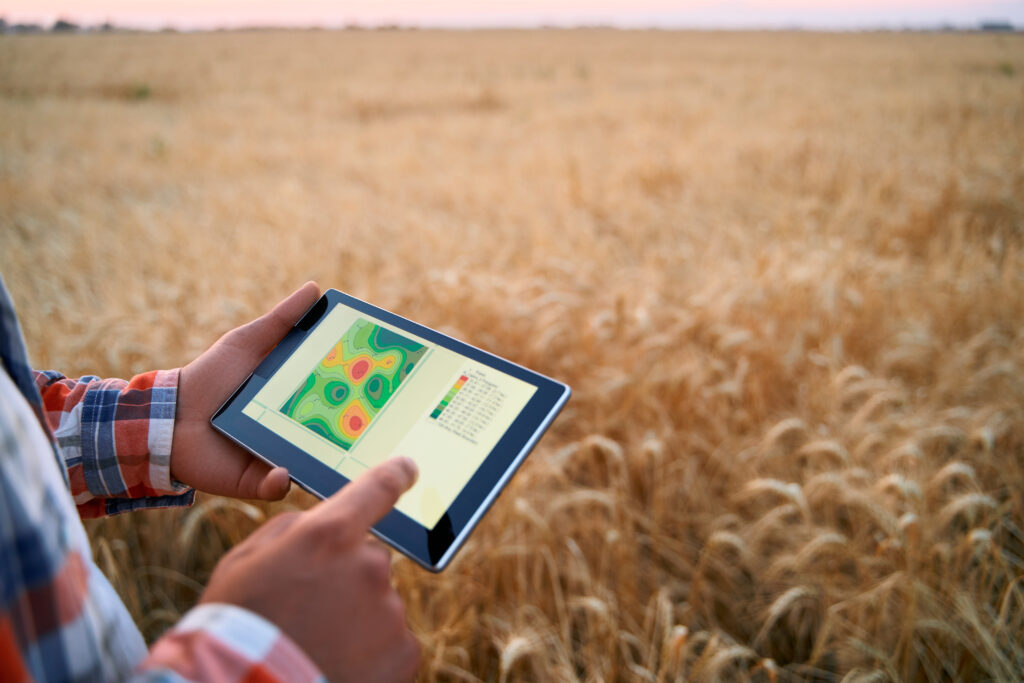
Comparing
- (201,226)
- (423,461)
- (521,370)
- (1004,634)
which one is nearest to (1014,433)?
(1004,634)

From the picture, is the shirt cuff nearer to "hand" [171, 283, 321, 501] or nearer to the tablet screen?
the tablet screen

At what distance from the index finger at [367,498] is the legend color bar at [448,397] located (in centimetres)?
27

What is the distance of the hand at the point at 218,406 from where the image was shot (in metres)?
0.92

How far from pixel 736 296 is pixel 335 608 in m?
2.18

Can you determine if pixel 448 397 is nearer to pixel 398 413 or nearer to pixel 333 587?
pixel 398 413

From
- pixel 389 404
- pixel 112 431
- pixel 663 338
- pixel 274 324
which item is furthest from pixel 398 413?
pixel 663 338

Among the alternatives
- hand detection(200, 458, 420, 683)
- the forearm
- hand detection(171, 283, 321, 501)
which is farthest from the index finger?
the forearm

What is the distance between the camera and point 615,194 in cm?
417

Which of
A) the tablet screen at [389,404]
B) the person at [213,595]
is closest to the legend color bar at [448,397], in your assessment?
the tablet screen at [389,404]

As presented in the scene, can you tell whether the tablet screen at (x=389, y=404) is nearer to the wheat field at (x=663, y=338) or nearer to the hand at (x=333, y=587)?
the hand at (x=333, y=587)

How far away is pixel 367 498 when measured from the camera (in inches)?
21.5

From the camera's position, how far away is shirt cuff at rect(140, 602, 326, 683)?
43 centimetres

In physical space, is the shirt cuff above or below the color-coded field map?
below

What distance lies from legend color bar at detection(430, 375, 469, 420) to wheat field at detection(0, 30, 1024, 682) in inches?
19.3
